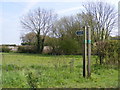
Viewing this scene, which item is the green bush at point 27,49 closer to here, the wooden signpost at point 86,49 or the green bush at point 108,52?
the green bush at point 108,52

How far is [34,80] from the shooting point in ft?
14.8

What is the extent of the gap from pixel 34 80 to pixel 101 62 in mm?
5711

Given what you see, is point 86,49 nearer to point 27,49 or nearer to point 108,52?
point 108,52

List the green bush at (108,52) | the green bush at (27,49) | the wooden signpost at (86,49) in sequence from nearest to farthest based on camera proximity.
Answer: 1. the wooden signpost at (86,49)
2. the green bush at (108,52)
3. the green bush at (27,49)

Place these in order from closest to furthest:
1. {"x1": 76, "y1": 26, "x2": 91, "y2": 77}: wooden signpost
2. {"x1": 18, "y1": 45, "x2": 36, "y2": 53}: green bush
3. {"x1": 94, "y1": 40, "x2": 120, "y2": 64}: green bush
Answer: {"x1": 76, "y1": 26, "x2": 91, "y2": 77}: wooden signpost < {"x1": 94, "y1": 40, "x2": 120, "y2": 64}: green bush < {"x1": 18, "y1": 45, "x2": 36, "y2": 53}: green bush

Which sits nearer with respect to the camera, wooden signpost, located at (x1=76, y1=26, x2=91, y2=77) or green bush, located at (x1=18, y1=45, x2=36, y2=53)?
wooden signpost, located at (x1=76, y1=26, x2=91, y2=77)

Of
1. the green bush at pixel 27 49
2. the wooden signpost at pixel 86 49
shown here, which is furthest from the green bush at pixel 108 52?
the green bush at pixel 27 49

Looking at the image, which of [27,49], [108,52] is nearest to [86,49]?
[108,52]

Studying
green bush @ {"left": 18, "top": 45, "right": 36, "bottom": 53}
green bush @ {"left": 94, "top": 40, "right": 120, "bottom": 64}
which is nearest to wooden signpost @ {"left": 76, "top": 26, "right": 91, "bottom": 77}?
green bush @ {"left": 94, "top": 40, "right": 120, "bottom": 64}

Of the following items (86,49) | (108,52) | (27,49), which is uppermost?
(86,49)

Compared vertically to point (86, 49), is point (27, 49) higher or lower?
lower

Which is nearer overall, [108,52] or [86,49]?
[86,49]

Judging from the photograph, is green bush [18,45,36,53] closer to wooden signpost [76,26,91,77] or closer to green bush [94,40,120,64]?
green bush [94,40,120,64]

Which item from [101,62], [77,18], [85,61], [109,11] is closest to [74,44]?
[77,18]
